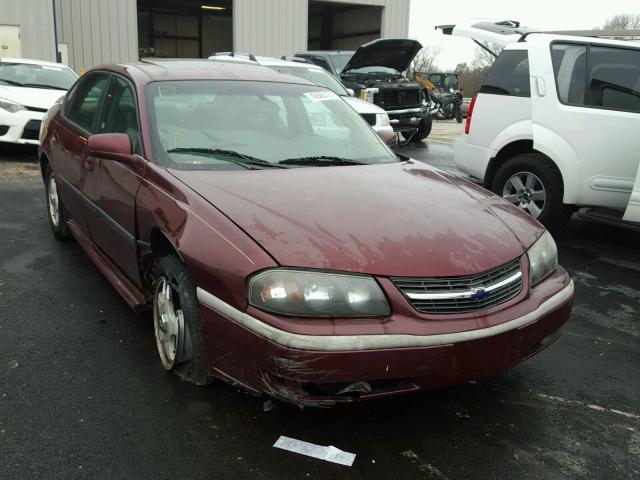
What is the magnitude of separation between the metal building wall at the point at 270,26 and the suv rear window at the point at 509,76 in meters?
16.6

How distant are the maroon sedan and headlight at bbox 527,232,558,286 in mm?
11

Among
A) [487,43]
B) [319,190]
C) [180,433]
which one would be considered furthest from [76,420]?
[487,43]

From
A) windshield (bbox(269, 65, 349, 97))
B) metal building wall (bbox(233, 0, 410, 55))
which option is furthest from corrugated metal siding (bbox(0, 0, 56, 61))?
windshield (bbox(269, 65, 349, 97))

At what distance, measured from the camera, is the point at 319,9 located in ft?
95.5

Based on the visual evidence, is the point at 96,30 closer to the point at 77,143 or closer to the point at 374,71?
the point at 374,71

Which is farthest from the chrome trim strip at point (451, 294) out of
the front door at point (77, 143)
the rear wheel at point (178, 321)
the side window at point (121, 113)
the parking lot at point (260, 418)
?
the front door at point (77, 143)

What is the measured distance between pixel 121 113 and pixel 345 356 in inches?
89.5

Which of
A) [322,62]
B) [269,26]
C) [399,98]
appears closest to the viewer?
[399,98]

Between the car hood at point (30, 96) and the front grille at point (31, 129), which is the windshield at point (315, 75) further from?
the front grille at point (31, 129)

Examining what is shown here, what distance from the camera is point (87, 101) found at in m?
4.26

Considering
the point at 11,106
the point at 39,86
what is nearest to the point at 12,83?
the point at 39,86

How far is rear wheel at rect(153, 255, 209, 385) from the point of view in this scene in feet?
8.51

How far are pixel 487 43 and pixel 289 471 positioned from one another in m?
5.90

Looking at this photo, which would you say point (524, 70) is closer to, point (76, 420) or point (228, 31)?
point (76, 420)
